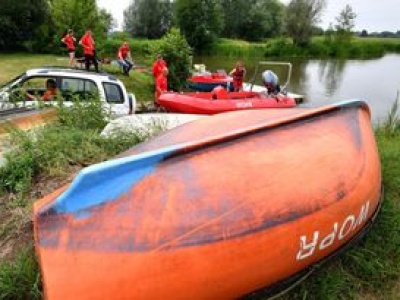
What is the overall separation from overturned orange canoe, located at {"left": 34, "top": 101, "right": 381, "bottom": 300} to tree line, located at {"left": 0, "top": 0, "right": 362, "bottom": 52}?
965 inches

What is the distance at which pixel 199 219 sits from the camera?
3.04 m

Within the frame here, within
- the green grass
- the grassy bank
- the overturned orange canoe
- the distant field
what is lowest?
the grassy bank

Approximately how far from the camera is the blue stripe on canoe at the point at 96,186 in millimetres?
3045

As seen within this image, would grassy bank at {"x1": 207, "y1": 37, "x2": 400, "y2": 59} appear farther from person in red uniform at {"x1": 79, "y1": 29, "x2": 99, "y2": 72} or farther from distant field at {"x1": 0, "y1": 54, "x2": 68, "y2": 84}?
person in red uniform at {"x1": 79, "y1": 29, "x2": 99, "y2": 72}

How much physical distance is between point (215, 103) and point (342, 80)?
2193cm

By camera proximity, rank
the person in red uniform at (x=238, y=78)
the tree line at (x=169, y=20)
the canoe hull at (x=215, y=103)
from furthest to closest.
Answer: the tree line at (x=169, y=20)
the person in red uniform at (x=238, y=78)
the canoe hull at (x=215, y=103)

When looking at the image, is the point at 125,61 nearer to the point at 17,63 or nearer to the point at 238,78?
the point at 238,78

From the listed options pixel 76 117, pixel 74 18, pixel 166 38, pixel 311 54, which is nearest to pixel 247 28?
pixel 311 54

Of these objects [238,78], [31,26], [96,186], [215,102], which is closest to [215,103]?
[215,102]

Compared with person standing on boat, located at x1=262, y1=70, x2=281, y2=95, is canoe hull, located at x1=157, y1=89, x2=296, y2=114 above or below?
below

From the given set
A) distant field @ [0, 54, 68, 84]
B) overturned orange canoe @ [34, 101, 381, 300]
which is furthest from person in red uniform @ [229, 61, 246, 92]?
overturned orange canoe @ [34, 101, 381, 300]

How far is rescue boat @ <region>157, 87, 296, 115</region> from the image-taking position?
13.5 meters

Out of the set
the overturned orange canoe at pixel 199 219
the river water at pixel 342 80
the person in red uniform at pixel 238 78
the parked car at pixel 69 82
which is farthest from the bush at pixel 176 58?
the overturned orange canoe at pixel 199 219

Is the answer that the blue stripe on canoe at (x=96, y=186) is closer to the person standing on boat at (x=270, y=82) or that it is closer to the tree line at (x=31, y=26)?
the person standing on boat at (x=270, y=82)
